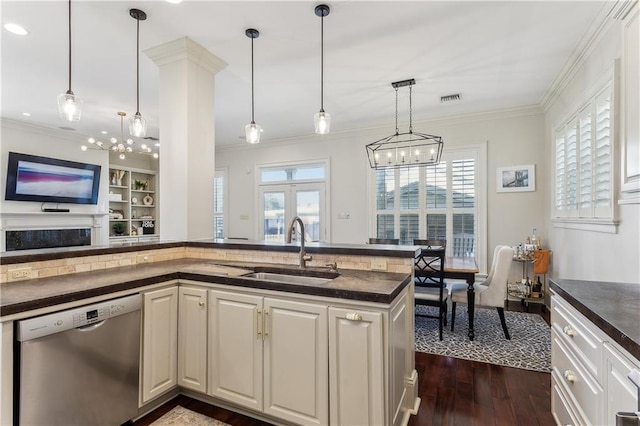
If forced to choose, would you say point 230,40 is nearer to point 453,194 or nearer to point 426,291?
point 426,291

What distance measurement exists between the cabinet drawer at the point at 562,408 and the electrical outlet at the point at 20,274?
3090 mm

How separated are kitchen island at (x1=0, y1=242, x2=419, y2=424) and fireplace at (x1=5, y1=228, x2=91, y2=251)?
14.4ft

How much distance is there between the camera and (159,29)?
2.66m

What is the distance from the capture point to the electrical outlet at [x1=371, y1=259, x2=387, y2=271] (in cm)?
214

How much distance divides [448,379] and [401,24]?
2.99 metres

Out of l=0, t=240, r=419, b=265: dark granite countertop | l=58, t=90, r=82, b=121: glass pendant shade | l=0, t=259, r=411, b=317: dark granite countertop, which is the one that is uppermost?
l=58, t=90, r=82, b=121: glass pendant shade

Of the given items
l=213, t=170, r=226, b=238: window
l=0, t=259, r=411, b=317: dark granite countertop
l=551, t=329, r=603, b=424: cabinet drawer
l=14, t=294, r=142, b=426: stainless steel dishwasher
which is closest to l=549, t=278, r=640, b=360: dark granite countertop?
l=551, t=329, r=603, b=424: cabinet drawer

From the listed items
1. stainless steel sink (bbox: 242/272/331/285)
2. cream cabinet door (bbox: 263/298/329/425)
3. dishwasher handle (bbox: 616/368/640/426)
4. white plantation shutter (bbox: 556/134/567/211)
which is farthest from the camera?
white plantation shutter (bbox: 556/134/567/211)

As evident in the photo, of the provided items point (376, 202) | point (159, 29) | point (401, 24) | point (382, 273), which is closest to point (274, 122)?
point (376, 202)

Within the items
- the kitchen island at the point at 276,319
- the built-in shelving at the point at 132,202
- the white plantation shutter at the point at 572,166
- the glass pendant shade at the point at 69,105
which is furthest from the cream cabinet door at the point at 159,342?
the built-in shelving at the point at 132,202

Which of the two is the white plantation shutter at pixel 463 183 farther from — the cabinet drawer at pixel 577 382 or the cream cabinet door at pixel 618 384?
the cream cabinet door at pixel 618 384

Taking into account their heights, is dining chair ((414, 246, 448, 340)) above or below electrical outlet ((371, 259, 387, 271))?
below

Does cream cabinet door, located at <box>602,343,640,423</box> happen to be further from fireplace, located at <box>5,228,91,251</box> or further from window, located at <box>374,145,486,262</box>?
fireplace, located at <box>5,228,91,251</box>

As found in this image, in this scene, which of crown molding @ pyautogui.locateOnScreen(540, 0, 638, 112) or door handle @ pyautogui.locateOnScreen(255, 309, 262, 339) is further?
crown molding @ pyautogui.locateOnScreen(540, 0, 638, 112)
